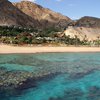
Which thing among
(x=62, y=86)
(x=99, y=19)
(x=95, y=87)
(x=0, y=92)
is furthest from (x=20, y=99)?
(x=99, y=19)

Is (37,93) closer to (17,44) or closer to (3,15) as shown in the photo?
(17,44)

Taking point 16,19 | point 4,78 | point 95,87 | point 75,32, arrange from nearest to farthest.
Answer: point 95,87
point 4,78
point 75,32
point 16,19

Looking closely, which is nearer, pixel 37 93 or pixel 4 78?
pixel 37 93

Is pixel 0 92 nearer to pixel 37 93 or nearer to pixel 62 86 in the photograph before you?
pixel 37 93

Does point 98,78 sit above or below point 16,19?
below

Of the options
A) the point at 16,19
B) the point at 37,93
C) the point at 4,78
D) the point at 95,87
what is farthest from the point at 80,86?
the point at 16,19

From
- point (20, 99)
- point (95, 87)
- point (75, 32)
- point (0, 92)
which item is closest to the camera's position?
point (20, 99)

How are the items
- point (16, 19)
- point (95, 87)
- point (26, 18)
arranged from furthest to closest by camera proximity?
point (26, 18) → point (16, 19) → point (95, 87)

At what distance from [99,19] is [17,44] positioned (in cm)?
9539

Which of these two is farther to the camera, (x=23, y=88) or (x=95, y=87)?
(x=95, y=87)

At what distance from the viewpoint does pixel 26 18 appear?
179625 millimetres

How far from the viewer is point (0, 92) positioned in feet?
60.8

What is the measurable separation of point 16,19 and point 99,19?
157 ft

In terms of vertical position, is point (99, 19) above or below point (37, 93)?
above
